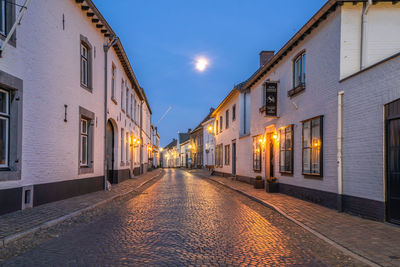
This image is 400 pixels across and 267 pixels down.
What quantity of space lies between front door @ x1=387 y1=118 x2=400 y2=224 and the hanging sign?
7.38 m

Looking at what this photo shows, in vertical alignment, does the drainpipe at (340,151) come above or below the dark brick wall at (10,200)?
above

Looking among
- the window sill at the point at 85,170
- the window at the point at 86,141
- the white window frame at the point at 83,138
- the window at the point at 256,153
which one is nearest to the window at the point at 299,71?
the window at the point at 256,153

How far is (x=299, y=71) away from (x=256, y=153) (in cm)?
666

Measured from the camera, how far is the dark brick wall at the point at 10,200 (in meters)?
7.63

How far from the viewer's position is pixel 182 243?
590 centimetres

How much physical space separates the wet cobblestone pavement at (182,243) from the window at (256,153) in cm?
900

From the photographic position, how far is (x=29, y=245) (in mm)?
5656

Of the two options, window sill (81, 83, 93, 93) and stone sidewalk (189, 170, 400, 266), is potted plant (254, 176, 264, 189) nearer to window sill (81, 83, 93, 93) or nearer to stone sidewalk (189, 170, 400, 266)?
stone sidewalk (189, 170, 400, 266)

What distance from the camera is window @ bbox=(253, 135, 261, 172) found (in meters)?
18.0

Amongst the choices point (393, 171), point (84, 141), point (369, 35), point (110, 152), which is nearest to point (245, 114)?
point (110, 152)

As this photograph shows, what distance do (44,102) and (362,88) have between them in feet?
27.6

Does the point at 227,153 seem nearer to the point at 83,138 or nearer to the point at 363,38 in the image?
the point at 83,138

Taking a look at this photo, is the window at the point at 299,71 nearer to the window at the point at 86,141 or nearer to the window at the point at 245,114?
the window at the point at 86,141

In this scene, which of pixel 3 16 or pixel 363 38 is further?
pixel 363 38
